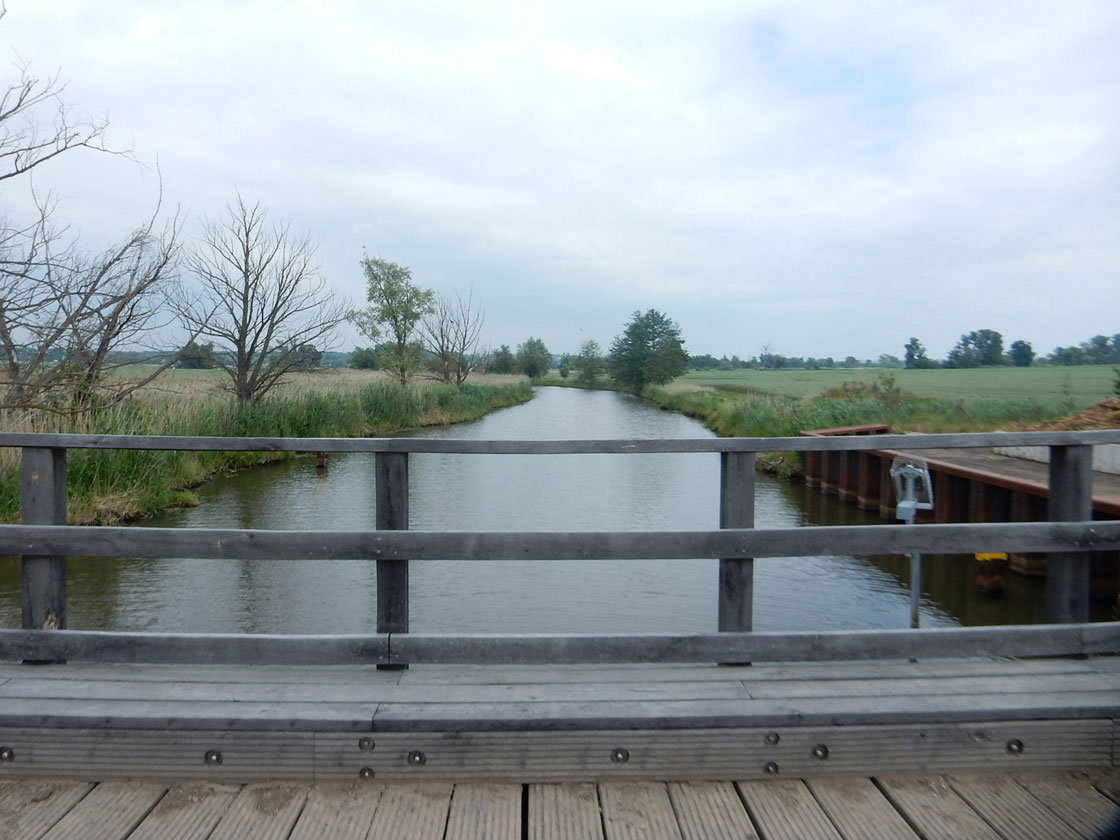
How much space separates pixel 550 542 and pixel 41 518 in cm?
185

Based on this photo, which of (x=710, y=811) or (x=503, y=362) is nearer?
(x=710, y=811)

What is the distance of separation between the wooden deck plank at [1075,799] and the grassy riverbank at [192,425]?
8.41 meters

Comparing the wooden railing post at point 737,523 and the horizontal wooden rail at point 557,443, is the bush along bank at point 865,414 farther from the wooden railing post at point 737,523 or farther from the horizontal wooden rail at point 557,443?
the wooden railing post at point 737,523

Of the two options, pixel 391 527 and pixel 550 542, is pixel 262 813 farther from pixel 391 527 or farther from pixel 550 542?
pixel 550 542

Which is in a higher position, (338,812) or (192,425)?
(192,425)

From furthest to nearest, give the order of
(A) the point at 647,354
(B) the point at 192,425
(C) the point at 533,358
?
(C) the point at 533,358 < (A) the point at 647,354 < (B) the point at 192,425

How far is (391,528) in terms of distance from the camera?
3.10 m

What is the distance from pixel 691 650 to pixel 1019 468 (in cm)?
1107

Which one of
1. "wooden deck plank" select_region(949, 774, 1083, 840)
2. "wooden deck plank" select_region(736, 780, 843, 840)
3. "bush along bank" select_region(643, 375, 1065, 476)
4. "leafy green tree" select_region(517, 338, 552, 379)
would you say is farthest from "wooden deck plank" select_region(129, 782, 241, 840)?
"leafy green tree" select_region(517, 338, 552, 379)

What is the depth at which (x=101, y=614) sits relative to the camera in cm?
801

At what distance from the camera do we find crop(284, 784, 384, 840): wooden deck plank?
2406 mm

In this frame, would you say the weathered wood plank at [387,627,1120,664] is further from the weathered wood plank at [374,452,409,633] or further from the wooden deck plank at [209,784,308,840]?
the wooden deck plank at [209,784,308,840]

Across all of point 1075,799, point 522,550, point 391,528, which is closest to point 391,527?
point 391,528

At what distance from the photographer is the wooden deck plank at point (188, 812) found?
2.40 metres
